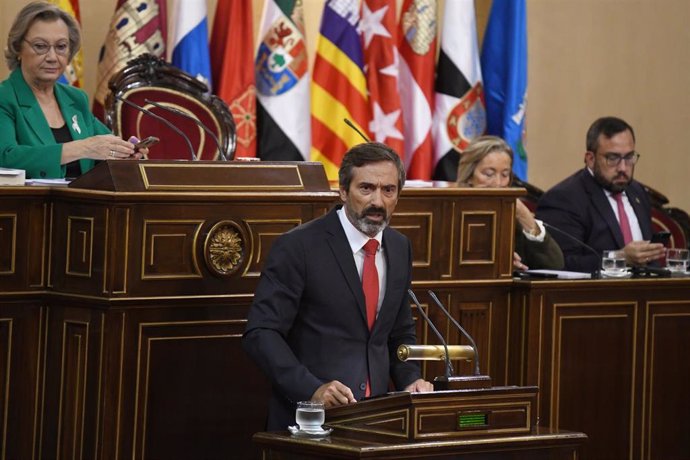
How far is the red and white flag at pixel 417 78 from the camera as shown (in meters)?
8.47

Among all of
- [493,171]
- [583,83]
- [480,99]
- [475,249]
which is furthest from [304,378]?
[583,83]

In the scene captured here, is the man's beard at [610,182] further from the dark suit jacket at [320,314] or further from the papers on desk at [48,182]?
the papers on desk at [48,182]

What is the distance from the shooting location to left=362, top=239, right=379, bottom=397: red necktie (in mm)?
4688

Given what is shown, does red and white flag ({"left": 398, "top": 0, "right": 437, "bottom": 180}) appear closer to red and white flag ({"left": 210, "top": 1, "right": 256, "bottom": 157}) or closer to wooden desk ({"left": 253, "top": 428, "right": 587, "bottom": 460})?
red and white flag ({"left": 210, "top": 1, "right": 256, "bottom": 157})

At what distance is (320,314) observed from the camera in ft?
15.1

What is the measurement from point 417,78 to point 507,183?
2196mm

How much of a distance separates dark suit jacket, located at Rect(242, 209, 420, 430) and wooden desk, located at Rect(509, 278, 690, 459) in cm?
146

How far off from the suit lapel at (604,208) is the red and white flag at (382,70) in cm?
141

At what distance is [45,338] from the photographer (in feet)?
16.6

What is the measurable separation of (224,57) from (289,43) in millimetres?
379

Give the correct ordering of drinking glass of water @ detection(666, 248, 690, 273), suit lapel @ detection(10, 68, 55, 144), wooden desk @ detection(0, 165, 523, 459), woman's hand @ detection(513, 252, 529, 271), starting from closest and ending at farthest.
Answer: wooden desk @ detection(0, 165, 523, 459), suit lapel @ detection(10, 68, 55, 144), woman's hand @ detection(513, 252, 529, 271), drinking glass of water @ detection(666, 248, 690, 273)

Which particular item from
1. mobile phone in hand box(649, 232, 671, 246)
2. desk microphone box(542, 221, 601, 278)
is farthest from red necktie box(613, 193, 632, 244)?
desk microphone box(542, 221, 601, 278)

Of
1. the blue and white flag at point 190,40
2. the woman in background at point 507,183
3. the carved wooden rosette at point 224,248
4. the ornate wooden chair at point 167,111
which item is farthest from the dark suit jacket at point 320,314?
the blue and white flag at point 190,40

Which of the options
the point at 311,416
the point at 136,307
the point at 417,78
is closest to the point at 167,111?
the point at 136,307
